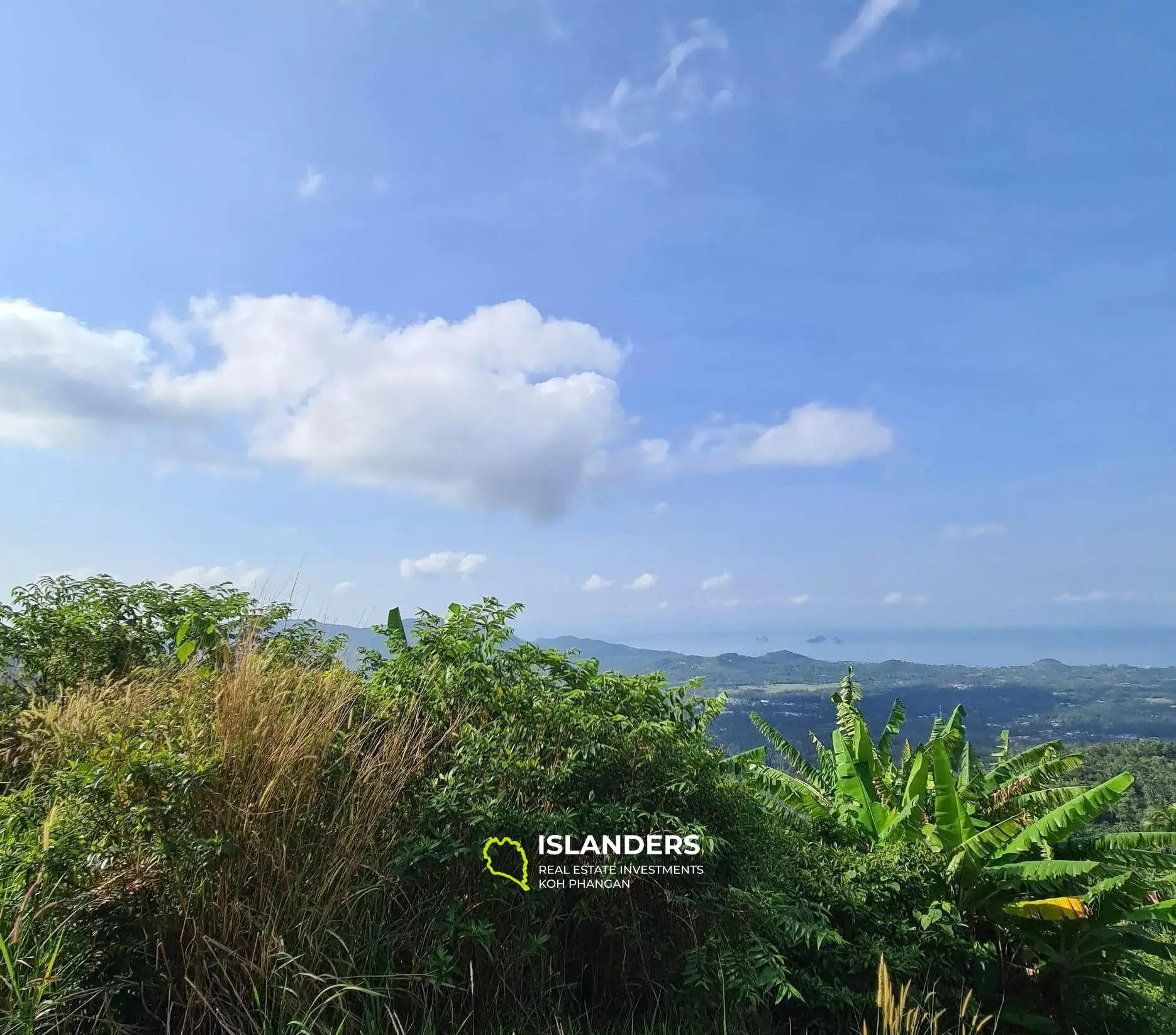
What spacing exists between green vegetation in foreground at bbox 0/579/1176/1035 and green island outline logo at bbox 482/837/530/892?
34 mm

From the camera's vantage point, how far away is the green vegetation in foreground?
2.85 metres

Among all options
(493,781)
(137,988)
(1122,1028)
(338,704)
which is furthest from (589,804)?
(1122,1028)

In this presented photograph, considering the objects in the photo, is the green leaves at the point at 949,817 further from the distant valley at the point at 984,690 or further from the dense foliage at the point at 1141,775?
the distant valley at the point at 984,690

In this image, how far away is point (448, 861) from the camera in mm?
3342

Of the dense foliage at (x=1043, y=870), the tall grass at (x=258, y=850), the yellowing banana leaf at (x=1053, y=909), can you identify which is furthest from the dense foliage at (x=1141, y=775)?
the tall grass at (x=258, y=850)

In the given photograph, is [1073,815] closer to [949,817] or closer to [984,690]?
[949,817]

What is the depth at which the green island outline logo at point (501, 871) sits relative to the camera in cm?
333

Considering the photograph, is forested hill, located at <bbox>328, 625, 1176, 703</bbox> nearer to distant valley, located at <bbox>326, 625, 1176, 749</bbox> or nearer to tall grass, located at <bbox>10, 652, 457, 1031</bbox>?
distant valley, located at <bbox>326, 625, 1176, 749</bbox>

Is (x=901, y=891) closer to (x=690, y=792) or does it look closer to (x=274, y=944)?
(x=690, y=792)

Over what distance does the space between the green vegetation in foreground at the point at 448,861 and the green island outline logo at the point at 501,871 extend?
0.03 meters

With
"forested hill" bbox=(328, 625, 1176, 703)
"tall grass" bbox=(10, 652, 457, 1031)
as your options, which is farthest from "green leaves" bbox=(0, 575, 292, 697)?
"forested hill" bbox=(328, 625, 1176, 703)

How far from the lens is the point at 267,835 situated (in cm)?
304

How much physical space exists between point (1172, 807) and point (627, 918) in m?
5.50

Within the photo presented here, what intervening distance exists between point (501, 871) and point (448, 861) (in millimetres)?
248
